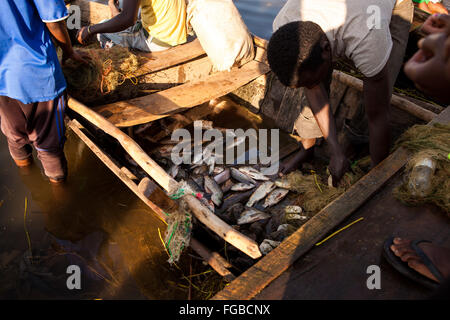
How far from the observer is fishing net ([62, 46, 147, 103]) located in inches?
151

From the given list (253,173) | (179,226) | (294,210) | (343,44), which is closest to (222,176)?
(253,173)

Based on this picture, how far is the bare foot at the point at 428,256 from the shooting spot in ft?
7.01

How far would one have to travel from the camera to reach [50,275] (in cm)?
347

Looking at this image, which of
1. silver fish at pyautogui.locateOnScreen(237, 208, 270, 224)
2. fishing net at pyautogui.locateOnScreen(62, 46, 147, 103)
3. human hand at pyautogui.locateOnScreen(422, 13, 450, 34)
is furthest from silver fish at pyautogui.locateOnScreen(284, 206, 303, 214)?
fishing net at pyautogui.locateOnScreen(62, 46, 147, 103)

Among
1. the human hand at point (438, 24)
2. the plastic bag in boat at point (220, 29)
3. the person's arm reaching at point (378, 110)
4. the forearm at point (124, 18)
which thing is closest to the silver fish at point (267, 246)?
the person's arm reaching at point (378, 110)

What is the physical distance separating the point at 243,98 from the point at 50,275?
352 cm

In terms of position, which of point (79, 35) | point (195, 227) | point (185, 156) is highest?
point (79, 35)

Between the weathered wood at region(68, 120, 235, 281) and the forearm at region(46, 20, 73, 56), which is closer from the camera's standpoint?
the weathered wood at region(68, 120, 235, 281)

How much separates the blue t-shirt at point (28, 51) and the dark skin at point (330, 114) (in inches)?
89.0

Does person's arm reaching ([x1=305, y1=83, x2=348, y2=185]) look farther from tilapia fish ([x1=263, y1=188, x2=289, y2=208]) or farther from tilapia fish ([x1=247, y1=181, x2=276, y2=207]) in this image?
tilapia fish ([x1=247, y1=181, x2=276, y2=207])

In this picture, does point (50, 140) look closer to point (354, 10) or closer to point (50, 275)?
point (50, 275)

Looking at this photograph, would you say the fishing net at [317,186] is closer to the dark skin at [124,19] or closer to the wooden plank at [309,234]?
the wooden plank at [309,234]

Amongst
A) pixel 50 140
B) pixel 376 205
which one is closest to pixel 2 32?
pixel 50 140

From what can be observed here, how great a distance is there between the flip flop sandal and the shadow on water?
1.95 metres
